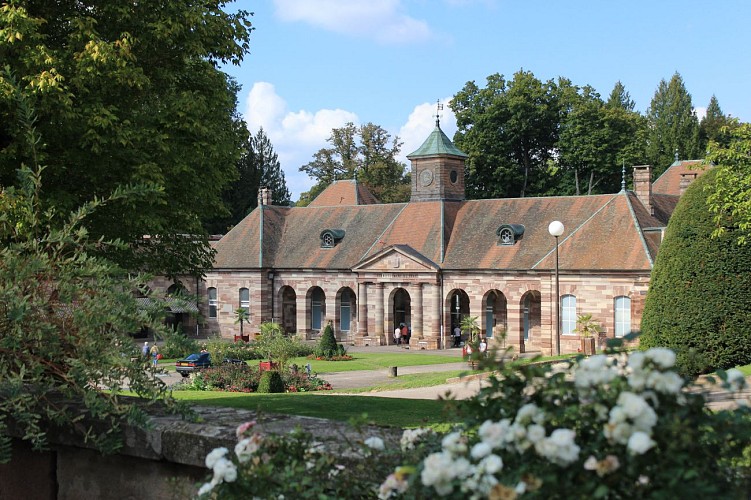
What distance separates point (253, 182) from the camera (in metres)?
76.3

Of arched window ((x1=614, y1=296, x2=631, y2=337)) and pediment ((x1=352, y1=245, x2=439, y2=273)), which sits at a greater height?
pediment ((x1=352, y1=245, x2=439, y2=273))

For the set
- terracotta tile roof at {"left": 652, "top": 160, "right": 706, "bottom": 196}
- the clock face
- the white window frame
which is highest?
terracotta tile roof at {"left": 652, "top": 160, "right": 706, "bottom": 196}

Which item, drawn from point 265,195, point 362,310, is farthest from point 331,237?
point 265,195

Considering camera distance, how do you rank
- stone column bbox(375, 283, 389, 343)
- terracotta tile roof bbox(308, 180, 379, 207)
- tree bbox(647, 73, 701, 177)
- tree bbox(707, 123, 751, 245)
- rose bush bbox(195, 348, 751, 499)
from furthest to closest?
tree bbox(647, 73, 701, 177) → terracotta tile roof bbox(308, 180, 379, 207) → stone column bbox(375, 283, 389, 343) → tree bbox(707, 123, 751, 245) → rose bush bbox(195, 348, 751, 499)

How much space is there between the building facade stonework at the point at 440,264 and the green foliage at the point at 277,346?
334 inches

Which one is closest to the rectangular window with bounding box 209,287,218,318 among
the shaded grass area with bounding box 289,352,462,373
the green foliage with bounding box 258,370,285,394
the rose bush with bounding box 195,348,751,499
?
the shaded grass area with bounding box 289,352,462,373

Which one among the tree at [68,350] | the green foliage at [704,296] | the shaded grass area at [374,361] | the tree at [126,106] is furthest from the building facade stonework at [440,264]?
the tree at [68,350]

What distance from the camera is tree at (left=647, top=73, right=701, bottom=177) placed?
8378 cm

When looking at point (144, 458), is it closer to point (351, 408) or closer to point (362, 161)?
point (351, 408)

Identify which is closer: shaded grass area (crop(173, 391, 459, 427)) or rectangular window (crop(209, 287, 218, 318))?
shaded grass area (crop(173, 391, 459, 427))

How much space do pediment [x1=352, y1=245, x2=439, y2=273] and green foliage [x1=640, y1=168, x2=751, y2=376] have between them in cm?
2633

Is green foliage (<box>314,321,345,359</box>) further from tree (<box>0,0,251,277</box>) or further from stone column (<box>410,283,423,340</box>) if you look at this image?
tree (<box>0,0,251,277</box>)

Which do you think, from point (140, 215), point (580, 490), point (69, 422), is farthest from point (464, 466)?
point (140, 215)

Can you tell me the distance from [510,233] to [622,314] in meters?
7.96
